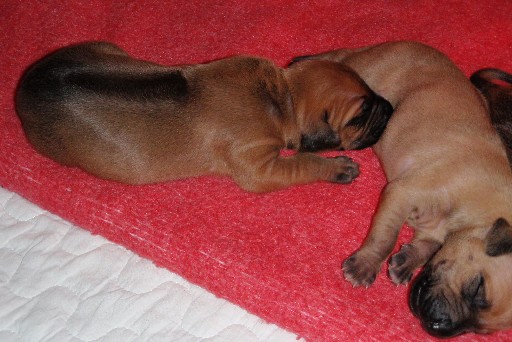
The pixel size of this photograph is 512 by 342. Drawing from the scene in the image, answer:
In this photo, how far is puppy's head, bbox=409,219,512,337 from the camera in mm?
2893

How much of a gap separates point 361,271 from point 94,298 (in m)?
1.44

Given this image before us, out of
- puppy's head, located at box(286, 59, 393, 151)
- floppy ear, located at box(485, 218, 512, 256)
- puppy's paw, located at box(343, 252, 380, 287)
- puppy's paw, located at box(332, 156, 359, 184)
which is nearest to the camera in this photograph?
floppy ear, located at box(485, 218, 512, 256)

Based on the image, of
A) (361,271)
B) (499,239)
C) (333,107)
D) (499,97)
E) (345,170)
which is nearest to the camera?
(499,239)

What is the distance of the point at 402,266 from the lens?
3.34 meters

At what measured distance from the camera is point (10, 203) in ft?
11.8

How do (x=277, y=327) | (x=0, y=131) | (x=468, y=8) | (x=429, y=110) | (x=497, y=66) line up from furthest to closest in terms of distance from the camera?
(x=468, y=8) < (x=497, y=66) < (x=0, y=131) < (x=429, y=110) < (x=277, y=327)

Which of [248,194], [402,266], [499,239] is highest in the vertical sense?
[499,239]

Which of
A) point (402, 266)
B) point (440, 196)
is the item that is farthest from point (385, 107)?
point (402, 266)

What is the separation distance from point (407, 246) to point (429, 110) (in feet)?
2.63

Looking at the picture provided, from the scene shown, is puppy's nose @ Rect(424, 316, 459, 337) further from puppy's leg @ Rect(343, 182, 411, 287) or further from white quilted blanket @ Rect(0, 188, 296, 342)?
white quilted blanket @ Rect(0, 188, 296, 342)

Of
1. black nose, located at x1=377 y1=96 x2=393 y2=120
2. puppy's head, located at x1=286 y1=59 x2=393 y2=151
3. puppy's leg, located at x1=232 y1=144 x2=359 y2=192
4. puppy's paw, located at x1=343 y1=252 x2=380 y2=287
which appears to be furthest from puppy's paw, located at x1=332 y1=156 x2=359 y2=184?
puppy's paw, located at x1=343 y1=252 x2=380 y2=287

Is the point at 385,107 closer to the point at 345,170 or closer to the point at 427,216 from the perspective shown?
the point at 345,170

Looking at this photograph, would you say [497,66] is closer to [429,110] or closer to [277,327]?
[429,110]

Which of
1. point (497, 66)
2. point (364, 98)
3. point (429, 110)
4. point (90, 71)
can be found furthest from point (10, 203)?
point (497, 66)
